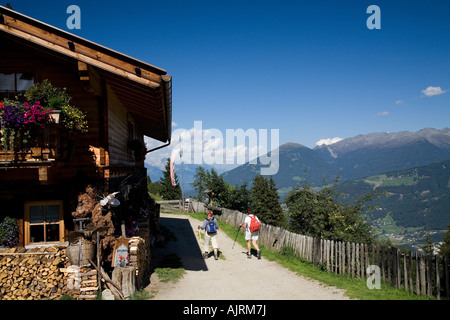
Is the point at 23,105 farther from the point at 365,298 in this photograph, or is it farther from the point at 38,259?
the point at 365,298

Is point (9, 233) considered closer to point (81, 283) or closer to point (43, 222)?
point (43, 222)

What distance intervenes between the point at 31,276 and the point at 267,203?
180 ft

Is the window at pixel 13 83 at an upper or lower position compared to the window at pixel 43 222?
upper

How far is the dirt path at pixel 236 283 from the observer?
9.32 meters

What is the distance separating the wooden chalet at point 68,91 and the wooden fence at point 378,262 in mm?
8450

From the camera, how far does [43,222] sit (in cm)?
948

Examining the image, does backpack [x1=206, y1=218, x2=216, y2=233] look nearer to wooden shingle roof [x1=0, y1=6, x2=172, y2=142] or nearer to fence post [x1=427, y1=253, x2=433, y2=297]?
wooden shingle roof [x1=0, y1=6, x2=172, y2=142]

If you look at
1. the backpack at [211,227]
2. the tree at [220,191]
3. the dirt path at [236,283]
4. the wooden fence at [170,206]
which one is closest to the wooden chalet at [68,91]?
the dirt path at [236,283]

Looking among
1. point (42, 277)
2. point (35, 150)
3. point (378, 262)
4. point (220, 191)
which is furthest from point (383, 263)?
point (220, 191)

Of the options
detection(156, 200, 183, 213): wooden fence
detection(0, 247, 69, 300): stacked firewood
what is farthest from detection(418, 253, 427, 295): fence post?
detection(156, 200, 183, 213): wooden fence

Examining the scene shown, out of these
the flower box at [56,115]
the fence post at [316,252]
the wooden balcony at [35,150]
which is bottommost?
the fence post at [316,252]

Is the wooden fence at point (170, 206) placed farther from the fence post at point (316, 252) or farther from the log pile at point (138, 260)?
the log pile at point (138, 260)

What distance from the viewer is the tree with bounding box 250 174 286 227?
58084mm
